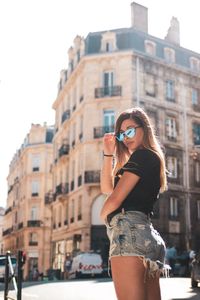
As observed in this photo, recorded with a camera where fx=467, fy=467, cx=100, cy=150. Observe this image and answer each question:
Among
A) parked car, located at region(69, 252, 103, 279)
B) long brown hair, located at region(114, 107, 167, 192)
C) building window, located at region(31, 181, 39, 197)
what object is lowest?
parked car, located at region(69, 252, 103, 279)

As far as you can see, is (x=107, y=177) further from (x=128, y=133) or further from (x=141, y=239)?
(x=141, y=239)

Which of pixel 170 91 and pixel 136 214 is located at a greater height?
pixel 170 91

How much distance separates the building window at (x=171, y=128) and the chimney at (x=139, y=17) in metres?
7.25

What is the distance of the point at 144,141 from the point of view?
2713 millimetres

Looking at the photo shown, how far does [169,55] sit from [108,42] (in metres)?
4.90

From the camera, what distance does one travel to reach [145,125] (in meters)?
2.75

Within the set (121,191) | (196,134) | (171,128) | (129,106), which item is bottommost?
(121,191)

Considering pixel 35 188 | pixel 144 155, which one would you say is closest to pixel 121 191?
pixel 144 155

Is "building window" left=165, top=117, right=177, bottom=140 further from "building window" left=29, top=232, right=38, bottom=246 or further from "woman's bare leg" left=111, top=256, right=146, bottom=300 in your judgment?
"woman's bare leg" left=111, top=256, right=146, bottom=300

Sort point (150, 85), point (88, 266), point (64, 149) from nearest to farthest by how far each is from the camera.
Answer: point (88, 266) < point (150, 85) < point (64, 149)

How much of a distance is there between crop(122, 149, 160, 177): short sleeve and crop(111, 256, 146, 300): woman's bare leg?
464mm

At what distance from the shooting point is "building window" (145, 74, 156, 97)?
3372cm

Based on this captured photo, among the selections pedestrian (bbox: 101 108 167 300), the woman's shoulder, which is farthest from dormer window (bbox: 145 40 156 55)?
the woman's shoulder

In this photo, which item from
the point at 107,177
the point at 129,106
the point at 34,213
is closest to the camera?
the point at 107,177
